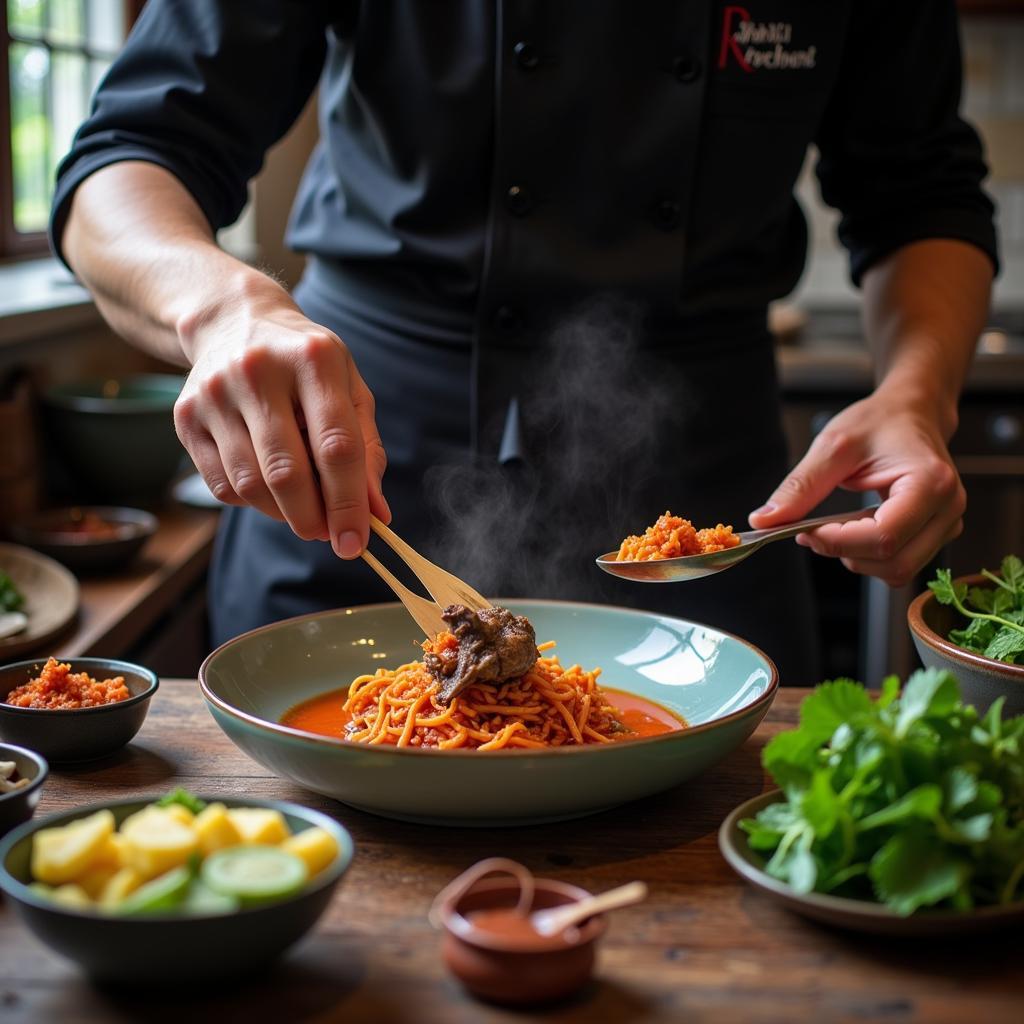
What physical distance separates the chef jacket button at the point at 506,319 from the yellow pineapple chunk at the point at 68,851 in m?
1.06

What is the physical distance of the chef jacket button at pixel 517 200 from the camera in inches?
67.9

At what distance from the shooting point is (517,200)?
68.1 inches

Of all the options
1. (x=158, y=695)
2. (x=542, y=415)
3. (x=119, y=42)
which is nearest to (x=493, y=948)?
(x=158, y=695)

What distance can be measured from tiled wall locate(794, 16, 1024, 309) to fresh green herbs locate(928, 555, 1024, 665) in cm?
301

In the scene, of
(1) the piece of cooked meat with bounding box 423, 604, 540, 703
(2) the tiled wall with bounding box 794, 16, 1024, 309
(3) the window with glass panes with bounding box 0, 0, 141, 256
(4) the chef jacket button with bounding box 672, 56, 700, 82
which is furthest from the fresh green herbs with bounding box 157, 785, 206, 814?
(2) the tiled wall with bounding box 794, 16, 1024, 309

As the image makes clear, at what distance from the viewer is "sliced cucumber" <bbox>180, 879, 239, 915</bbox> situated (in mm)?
798

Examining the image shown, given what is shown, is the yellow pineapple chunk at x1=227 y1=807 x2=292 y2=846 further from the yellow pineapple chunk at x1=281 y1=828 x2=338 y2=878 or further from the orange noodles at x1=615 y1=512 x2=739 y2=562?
the orange noodles at x1=615 y1=512 x2=739 y2=562

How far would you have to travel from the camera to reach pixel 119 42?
399cm

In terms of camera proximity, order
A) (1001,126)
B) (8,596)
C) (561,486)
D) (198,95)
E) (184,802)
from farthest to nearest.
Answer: (1001,126), (8,596), (561,486), (198,95), (184,802)

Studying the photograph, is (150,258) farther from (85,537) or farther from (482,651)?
(85,537)

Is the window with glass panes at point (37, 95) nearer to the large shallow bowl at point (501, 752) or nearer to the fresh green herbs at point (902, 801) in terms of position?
the large shallow bowl at point (501, 752)

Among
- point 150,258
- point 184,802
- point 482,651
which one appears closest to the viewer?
point 184,802

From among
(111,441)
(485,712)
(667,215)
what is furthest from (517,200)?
(111,441)

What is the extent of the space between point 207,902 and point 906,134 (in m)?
1.59
